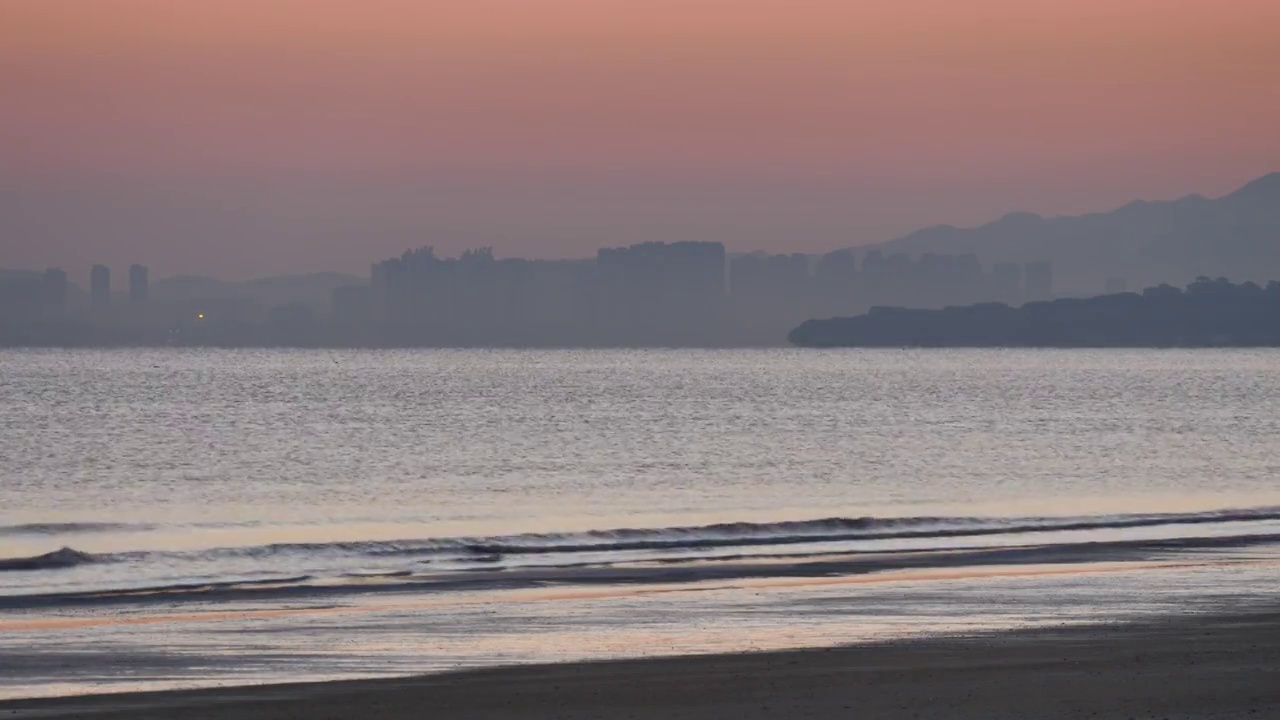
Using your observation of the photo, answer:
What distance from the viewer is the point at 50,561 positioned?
34.0m

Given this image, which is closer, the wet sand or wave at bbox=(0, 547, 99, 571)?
the wet sand

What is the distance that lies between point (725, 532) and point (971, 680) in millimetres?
24392

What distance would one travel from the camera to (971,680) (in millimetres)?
17062

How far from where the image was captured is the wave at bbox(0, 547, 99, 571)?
33.2m

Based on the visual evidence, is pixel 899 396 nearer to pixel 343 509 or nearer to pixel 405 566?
pixel 343 509

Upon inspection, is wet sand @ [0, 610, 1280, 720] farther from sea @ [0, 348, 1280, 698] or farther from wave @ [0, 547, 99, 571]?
wave @ [0, 547, 99, 571]

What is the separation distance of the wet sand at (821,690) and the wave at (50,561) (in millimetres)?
17532

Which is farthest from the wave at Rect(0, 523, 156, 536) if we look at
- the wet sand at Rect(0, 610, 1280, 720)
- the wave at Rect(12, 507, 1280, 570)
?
the wet sand at Rect(0, 610, 1280, 720)

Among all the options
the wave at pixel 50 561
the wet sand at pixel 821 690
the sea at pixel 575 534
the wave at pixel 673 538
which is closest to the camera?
the wet sand at pixel 821 690

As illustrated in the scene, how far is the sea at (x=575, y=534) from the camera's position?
A: 21.7m

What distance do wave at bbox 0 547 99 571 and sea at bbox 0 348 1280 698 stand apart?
0.53 ft

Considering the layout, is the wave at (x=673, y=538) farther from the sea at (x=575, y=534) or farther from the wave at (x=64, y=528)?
the wave at (x=64, y=528)

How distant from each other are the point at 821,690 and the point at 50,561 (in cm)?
2183

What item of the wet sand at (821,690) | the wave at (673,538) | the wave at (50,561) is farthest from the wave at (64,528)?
the wet sand at (821,690)
